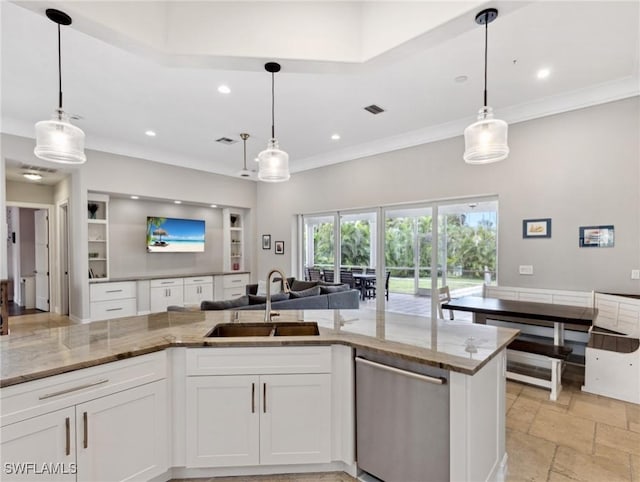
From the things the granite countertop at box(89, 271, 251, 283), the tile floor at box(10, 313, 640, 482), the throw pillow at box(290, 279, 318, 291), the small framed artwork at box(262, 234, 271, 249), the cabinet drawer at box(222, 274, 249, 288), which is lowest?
the tile floor at box(10, 313, 640, 482)

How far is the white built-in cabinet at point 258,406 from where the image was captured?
1.96 meters

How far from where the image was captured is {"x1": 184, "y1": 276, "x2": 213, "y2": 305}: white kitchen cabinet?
7.12 meters

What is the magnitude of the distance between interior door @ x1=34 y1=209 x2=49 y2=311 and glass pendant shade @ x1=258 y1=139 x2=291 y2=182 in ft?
21.6

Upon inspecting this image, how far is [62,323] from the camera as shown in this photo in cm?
582

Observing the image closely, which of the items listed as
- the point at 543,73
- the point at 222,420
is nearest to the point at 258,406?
the point at 222,420

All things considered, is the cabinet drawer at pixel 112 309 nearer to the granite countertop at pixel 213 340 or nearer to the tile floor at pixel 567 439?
the granite countertop at pixel 213 340

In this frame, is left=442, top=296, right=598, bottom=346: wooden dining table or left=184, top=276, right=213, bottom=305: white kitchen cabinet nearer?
left=442, top=296, right=598, bottom=346: wooden dining table

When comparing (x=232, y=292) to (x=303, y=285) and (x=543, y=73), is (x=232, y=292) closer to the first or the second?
(x=303, y=285)

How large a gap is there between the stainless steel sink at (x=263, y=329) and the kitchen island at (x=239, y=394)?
0.19 meters

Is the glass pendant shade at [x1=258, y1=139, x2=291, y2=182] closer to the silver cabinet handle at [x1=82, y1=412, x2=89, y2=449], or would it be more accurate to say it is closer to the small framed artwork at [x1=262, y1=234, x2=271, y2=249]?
the silver cabinet handle at [x1=82, y1=412, x2=89, y2=449]

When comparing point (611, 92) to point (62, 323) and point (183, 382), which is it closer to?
point (183, 382)

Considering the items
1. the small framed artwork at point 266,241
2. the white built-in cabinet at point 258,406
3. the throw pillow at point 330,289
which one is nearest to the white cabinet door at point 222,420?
the white built-in cabinet at point 258,406

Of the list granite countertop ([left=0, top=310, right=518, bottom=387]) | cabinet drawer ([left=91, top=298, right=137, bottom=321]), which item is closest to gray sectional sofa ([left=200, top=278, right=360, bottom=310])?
granite countertop ([left=0, top=310, right=518, bottom=387])

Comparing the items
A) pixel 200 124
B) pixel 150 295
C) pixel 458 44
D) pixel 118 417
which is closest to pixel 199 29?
pixel 458 44
